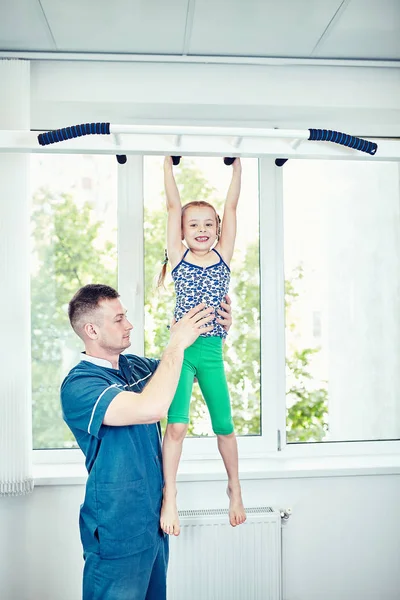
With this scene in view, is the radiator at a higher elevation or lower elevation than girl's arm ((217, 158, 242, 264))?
lower

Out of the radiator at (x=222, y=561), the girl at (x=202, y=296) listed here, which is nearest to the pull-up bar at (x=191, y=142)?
the girl at (x=202, y=296)

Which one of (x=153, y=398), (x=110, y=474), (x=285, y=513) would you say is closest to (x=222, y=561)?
(x=285, y=513)

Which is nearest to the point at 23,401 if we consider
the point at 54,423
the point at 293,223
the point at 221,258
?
the point at 54,423

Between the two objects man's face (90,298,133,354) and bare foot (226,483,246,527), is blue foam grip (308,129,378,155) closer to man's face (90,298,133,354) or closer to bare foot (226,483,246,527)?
man's face (90,298,133,354)

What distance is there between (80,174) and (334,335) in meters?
1.44

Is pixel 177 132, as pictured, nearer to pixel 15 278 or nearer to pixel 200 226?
pixel 200 226

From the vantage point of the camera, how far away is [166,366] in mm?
1766

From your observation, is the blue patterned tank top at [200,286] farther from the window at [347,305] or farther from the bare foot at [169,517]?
the window at [347,305]

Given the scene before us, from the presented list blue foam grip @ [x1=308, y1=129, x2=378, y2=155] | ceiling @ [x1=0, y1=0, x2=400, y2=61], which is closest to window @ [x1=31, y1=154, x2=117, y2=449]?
ceiling @ [x1=0, y1=0, x2=400, y2=61]

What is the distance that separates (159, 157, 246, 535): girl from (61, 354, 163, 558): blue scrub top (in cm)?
11

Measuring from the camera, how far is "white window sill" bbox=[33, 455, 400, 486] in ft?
8.04

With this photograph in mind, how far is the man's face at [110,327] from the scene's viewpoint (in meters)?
1.91

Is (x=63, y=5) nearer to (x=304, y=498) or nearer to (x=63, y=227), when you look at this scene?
(x=63, y=227)

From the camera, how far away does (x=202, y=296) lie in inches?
77.4
